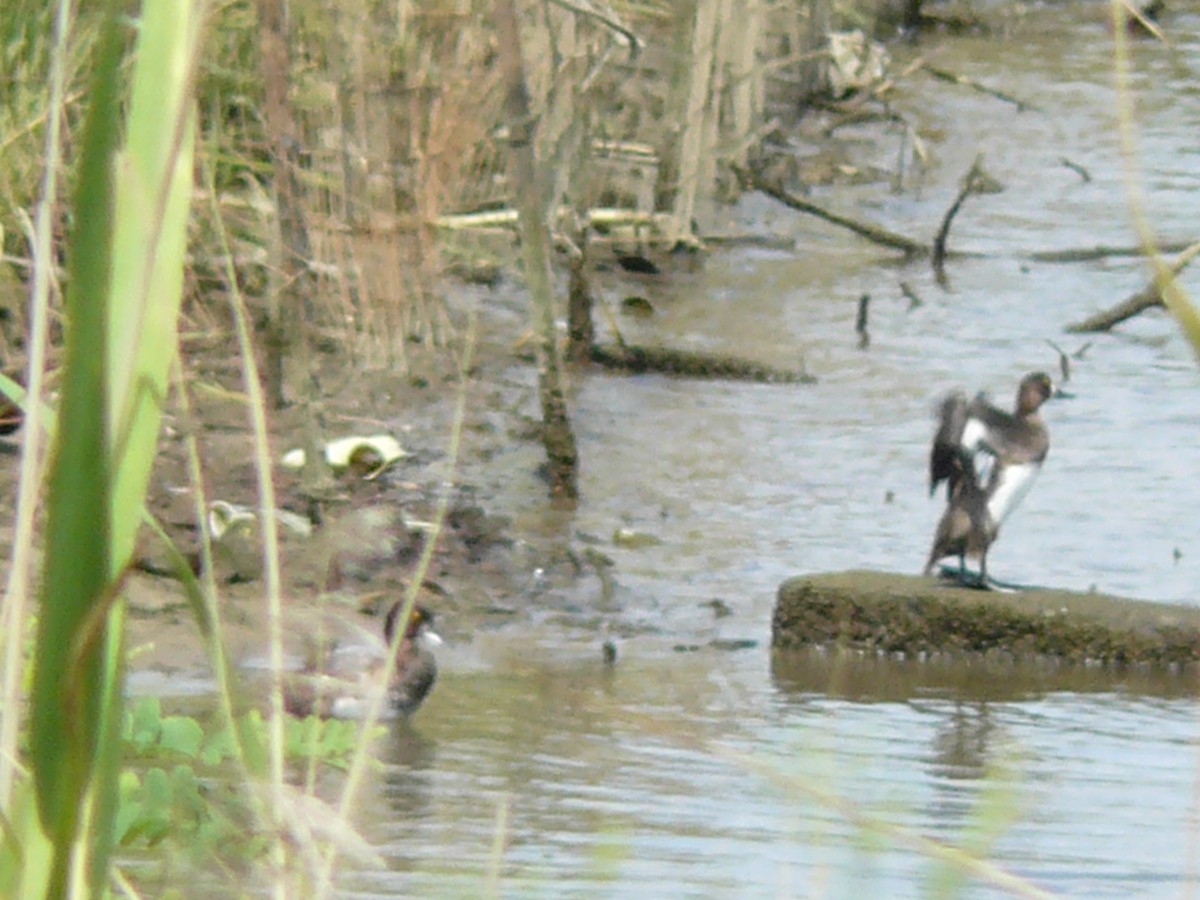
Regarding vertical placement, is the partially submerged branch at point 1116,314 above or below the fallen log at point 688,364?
above

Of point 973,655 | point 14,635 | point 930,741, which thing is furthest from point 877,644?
point 14,635

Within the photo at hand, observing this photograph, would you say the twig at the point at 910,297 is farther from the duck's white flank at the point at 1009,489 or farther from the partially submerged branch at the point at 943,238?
the duck's white flank at the point at 1009,489

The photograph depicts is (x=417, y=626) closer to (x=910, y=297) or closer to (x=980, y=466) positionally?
(x=980, y=466)

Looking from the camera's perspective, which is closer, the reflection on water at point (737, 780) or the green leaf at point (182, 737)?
the green leaf at point (182, 737)

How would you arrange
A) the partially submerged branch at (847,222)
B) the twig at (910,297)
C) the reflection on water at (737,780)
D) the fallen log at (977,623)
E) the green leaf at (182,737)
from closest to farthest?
the green leaf at (182,737) < the reflection on water at (737,780) < the fallen log at (977,623) < the twig at (910,297) < the partially submerged branch at (847,222)

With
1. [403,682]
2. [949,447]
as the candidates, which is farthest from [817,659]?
[403,682]

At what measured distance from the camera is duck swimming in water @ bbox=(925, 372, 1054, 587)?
8.21m

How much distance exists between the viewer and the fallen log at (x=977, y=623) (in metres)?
7.27

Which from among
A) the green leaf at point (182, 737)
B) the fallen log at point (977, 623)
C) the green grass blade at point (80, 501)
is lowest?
the fallen log at point (977, 623)

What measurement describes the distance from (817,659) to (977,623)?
541 mm

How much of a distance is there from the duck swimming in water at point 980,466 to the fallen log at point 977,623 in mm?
714

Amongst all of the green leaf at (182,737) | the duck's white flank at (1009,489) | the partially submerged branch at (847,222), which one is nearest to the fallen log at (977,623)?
the duck's white flank at (1009,489)

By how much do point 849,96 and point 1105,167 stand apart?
2.35 m

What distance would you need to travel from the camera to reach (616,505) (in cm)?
896
